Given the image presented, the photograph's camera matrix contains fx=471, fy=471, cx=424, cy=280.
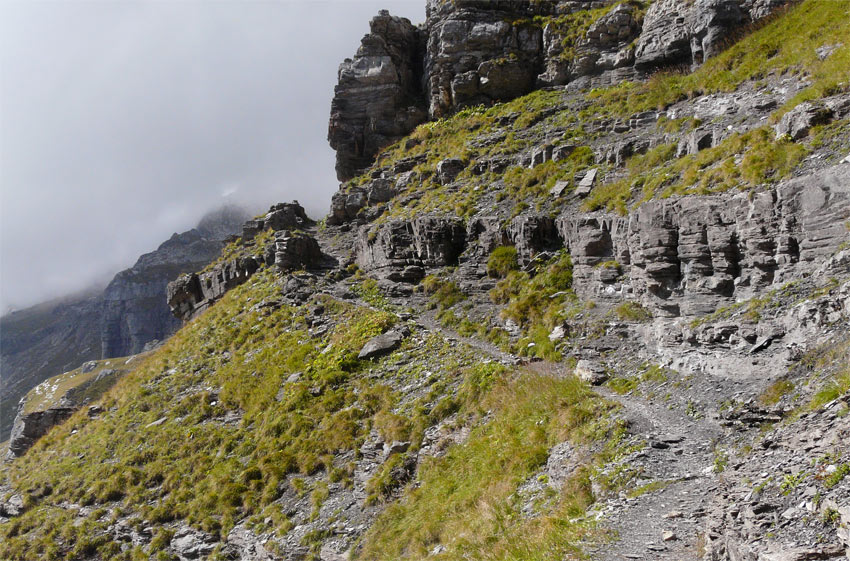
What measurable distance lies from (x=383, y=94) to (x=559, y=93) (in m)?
21.9

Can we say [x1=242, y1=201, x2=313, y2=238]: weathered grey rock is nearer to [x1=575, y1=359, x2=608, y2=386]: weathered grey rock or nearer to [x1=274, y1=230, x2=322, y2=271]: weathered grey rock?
[x1=274, y1=230, x2=322, y2=271]: weathered grey rock

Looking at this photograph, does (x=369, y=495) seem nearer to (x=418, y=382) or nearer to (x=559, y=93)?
(x=418, y=382)

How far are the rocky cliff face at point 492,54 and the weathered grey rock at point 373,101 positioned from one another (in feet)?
0.40

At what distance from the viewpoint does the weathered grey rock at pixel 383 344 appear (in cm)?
2489

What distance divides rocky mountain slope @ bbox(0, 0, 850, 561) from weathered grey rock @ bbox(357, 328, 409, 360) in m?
0.19

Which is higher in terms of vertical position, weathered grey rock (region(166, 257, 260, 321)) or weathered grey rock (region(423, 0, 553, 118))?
weathered grey rock (region(423, 0, 553, 118))

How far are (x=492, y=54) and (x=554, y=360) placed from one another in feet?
145

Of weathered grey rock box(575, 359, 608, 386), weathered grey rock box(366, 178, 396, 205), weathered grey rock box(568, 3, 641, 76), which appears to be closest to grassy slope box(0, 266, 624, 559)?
weathered grey rock box(575, 359, 608, 386)

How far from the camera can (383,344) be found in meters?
25.2

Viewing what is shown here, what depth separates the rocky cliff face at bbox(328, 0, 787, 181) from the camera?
39500 mm

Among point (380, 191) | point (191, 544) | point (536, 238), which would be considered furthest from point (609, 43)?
point (191, 544)

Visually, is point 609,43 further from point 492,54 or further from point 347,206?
point 347,206

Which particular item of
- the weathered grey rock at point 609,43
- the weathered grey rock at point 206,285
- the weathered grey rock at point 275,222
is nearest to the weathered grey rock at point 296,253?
the weathered grey rock at point 206,285

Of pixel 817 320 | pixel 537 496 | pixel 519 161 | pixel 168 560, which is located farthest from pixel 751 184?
pixel 168 560
